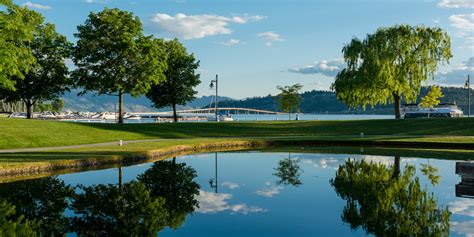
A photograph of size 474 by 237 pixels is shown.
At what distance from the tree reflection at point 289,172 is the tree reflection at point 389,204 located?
1.88m

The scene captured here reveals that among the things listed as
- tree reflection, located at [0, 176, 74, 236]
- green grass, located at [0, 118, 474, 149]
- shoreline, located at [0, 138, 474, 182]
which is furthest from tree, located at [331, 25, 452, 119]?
tree reflection, located at [0, 176, 74, 236]

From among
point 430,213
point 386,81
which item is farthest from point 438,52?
point 430,213

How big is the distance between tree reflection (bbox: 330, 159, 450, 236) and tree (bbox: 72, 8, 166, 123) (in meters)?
35.5

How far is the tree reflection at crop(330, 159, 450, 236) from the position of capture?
39.5ft

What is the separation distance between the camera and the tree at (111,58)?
51.5 meters

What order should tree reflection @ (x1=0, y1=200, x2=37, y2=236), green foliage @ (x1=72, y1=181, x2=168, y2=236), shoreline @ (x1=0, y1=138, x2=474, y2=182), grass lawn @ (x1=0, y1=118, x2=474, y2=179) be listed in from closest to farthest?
tree reflection @ (x1=0, y1=200, x2=37, y2=236) → green foliage @ (x1=72, y1=181, x2=168, y2=236) → shoreline @ (x1=0, y1=138, x2=474, y2=182) → grass lawn @ (x1=0, y1=118, x2=474, y2=179)

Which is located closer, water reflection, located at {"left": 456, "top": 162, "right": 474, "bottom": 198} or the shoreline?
water reflection, located at {"left": 456, "top": 162, "right": 474, "bottom": 198}

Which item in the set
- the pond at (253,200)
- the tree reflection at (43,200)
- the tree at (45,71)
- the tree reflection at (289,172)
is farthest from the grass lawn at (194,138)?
the tree at (45,71)

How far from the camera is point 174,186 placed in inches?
752

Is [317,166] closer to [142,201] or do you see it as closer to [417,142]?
[142,201]

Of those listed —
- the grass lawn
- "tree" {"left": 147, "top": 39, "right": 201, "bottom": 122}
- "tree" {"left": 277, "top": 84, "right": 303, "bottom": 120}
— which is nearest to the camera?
the grass lawn

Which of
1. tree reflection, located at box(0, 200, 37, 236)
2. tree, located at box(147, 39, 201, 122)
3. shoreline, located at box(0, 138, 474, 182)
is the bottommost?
tree reflection, located at box(0, 200, 37, 236)

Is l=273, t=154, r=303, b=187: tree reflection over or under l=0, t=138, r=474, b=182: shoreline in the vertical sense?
under

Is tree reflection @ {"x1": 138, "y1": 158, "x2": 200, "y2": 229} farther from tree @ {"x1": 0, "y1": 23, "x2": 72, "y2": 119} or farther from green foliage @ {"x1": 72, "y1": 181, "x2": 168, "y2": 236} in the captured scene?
tree @ {"x1": 0, "y1": 23, "x2": 72, "y2": 119}
